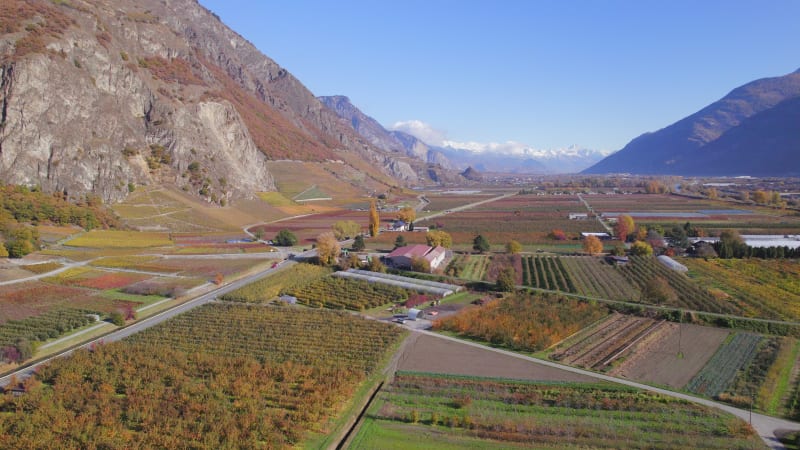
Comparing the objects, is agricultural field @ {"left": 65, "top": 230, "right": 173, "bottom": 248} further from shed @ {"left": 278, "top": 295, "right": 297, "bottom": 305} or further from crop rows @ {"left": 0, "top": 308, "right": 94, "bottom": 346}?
shed @ {"left": 278, "top": 295, "right": 297, "bottom": 305}

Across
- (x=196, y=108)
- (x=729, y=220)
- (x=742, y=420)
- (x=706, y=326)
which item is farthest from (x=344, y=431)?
(x=196, y=108)

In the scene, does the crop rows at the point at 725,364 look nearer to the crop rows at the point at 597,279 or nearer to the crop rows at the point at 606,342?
the crop rows at the point at 606,342

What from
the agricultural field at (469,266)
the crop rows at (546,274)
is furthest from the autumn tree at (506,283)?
the agricultural field at (469,266)

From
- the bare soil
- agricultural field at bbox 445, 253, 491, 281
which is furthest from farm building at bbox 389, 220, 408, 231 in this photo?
the bare soil

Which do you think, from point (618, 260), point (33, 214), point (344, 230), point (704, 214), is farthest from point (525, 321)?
point (704, 214)

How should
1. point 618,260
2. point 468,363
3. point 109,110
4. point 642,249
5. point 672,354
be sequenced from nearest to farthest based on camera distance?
point 468,363 < point 672,354 < point 618,260 < point 642,249 < point 109,110

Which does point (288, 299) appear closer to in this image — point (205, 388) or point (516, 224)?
point (205, 388)
